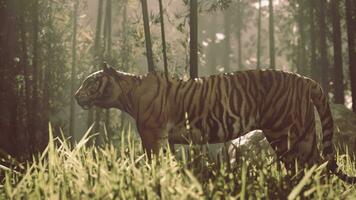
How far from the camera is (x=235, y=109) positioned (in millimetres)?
6520

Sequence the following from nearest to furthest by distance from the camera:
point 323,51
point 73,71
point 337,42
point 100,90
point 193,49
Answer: point 100,90
point 193,49
point 337,42
point 323,51
point 73,71

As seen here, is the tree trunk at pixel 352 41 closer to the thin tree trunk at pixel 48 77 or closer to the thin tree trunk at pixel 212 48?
the thin tree trunk at pixel 48 77

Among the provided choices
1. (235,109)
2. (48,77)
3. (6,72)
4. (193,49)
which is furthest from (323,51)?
(235,109)

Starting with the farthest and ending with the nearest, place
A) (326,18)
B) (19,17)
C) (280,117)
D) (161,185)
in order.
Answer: (326,18), (19,17), (280,117), (161,185)

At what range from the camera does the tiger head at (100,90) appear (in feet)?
23.0

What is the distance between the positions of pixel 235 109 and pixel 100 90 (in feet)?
5.76

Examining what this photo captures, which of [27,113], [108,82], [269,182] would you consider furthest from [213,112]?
[27,113]

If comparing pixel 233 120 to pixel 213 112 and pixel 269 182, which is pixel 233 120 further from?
pixel 269 182

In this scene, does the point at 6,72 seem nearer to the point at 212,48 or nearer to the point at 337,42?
the point at 337,42

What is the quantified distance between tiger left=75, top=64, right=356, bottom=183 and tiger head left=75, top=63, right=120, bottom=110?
19cm

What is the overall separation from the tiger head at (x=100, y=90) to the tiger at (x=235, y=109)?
0.19 metres

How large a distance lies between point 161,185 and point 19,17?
18326mm

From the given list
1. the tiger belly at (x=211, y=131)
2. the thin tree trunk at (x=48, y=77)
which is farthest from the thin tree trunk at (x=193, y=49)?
the thin tree trunk at (x=48, y=77)

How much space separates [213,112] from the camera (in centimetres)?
657
